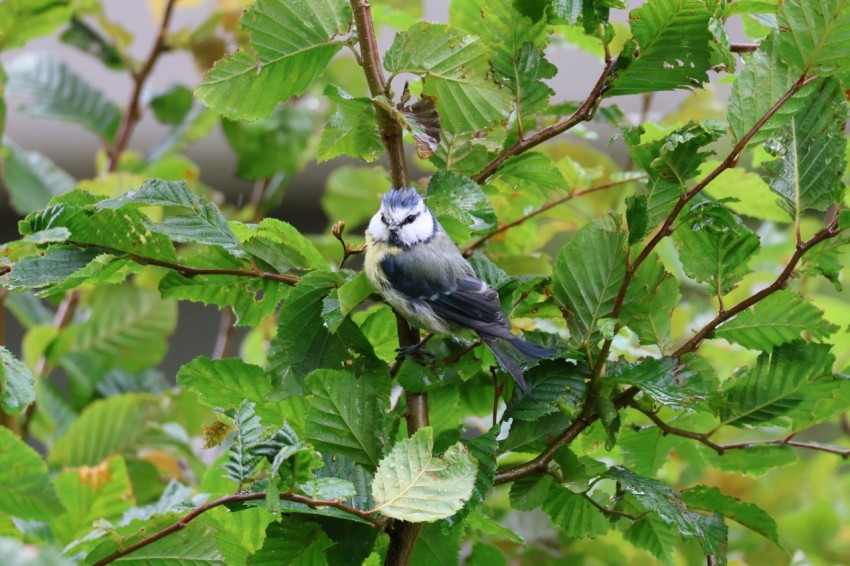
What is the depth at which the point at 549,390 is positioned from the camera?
0.73 m

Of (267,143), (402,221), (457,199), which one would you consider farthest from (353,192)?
(457,199)

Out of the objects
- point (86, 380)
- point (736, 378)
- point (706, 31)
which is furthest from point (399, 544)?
point (86, 380)

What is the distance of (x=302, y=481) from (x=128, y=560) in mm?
204

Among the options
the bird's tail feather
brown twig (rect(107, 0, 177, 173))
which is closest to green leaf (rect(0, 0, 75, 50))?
brown twig (rect(107, 0, 177, 173))

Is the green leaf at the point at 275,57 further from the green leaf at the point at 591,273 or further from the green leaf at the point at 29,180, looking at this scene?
the green leaf at the point at 29,180

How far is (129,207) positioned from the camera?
73cm

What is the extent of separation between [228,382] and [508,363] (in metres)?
0.22

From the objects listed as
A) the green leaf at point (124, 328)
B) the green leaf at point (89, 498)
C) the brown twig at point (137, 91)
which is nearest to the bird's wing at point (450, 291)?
the green leaf at point (89, 498)

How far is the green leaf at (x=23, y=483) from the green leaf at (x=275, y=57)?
0.36 m

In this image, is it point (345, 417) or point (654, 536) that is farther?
point (654, 536)

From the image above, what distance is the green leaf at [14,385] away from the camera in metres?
0.66

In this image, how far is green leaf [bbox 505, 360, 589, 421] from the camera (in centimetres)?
72

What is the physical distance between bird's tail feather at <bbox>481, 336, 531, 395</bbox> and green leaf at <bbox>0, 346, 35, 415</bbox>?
346 mm

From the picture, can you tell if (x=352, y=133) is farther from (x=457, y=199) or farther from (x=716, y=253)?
(x=716, y=253)
